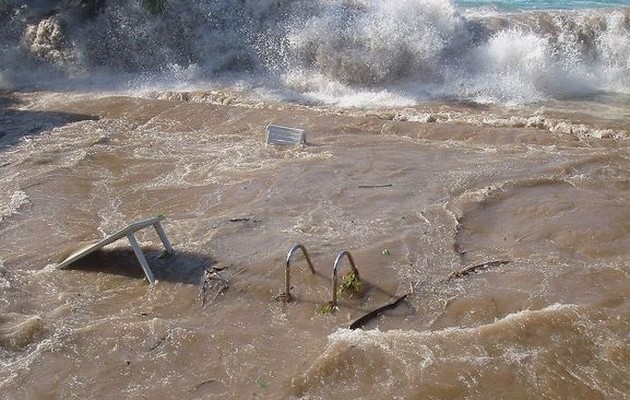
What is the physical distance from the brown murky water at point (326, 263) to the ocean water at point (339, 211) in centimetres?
3

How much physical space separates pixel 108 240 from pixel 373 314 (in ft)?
9.02

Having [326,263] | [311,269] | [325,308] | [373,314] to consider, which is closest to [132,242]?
[311,269]

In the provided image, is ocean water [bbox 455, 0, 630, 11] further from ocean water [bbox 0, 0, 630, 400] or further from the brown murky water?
the brown murky water

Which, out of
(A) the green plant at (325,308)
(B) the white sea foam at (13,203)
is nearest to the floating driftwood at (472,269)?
(A) the green plant at (325,308)

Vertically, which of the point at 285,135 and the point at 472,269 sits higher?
the point at 285,135

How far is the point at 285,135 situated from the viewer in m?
10.1

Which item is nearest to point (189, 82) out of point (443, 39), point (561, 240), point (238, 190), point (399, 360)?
point (443, 39)

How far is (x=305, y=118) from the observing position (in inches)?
461

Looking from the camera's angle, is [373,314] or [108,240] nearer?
[373,314]

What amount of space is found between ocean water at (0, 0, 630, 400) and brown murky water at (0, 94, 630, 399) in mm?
28

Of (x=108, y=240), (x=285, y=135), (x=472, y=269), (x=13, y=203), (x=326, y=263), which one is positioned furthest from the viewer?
(x=285, y=135)

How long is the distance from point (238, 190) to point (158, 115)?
15.4 ft

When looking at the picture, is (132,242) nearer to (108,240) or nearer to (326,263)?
(108,240)

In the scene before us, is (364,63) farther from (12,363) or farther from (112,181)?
(12,363)
